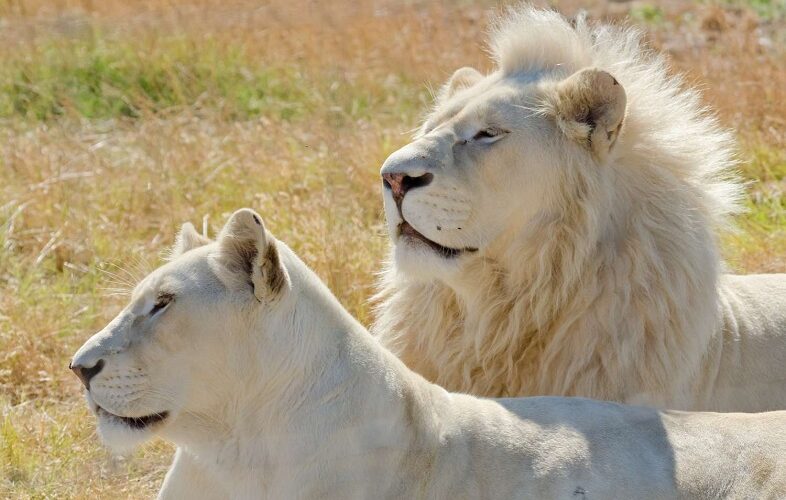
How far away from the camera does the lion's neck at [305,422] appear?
300 cm

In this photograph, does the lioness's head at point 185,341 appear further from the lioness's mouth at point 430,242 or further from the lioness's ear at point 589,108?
the lioness's ear at point 589,108

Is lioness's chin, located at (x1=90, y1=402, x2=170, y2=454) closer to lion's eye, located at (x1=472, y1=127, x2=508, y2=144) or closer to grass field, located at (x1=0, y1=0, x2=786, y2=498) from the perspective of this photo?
grass field, located at (x1=0, y1=0, x2=786, y2=498)

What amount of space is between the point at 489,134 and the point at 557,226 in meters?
0.32

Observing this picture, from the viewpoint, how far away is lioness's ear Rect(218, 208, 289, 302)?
9.52 ft

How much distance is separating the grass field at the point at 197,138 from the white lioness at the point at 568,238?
0.84 meters

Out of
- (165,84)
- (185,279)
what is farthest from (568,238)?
(165,84)

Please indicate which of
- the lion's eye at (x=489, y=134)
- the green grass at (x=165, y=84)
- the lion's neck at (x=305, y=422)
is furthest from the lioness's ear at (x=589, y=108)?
the green grass at (x=165, y=84)

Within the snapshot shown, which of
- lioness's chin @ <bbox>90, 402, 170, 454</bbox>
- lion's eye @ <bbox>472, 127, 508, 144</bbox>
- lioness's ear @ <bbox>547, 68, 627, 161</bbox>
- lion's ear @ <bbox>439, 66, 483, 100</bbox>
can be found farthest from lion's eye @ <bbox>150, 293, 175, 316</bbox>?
lion's ear @ <bbox>439, 66, 483, 100</bbox>

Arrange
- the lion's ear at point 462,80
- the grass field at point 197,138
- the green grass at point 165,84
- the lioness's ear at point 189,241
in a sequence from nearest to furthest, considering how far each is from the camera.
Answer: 1. the lioness's ear at point 189,241
2. the lion's ear at point 462,80
3. the grass field at point 197,138
4. the green grass at point 165,84

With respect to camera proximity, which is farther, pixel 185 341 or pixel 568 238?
pixel 568 238

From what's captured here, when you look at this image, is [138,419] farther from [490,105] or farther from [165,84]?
[165,84]

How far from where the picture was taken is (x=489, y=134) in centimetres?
372

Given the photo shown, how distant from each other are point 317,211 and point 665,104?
7.31 feet

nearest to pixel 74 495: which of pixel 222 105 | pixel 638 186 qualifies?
pixel 638 186
